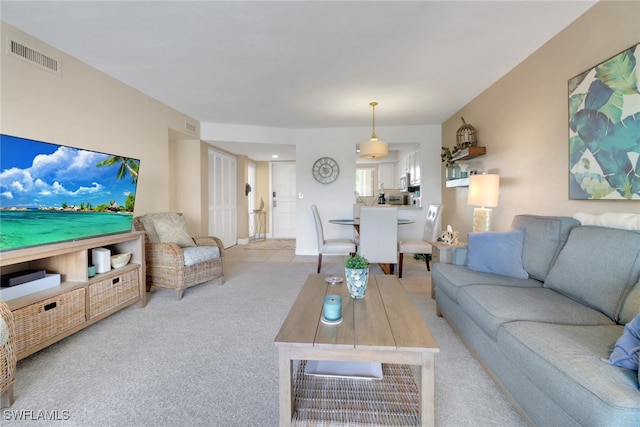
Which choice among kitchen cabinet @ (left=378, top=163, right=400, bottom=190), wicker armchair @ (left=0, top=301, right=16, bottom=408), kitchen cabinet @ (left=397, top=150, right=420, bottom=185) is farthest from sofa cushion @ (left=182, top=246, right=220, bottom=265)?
kitchen cabinet @ (left=378, top=163, right=400, bottom=190)

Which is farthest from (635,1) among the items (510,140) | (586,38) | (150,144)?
(150,144)

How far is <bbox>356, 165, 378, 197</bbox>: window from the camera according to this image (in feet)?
26.4

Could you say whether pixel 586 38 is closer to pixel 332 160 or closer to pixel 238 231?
pixel 332 160

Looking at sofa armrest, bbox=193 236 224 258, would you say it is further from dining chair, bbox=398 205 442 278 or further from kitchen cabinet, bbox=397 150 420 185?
kitchen cabinet, bbox=397 150 420 185

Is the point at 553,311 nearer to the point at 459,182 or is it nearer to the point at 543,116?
the point at 543,116

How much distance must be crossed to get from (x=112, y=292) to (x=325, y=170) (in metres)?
3.75

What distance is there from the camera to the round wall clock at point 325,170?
5.26m

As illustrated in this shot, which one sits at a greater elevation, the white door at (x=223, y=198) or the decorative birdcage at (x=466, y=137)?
the decorative birdcage at (x=466, y=137)

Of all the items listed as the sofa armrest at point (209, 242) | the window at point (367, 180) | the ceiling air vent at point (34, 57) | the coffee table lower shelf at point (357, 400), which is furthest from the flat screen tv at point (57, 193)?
the window at point (367, 180)

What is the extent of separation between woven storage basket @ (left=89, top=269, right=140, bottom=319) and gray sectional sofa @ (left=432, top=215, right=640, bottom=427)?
9.27 ft

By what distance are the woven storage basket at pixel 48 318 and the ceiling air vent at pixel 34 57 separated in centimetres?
189

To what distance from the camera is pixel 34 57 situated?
7.43ft

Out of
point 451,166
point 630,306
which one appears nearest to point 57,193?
point 630,306

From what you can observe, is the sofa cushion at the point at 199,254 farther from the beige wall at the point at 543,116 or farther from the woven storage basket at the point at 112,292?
the beige wall at the point at 543,116
